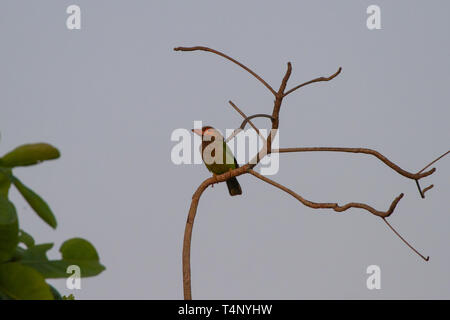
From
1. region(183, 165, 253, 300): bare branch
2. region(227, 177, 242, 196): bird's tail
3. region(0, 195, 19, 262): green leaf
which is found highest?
region(0, 195, 19, 262): green leaf

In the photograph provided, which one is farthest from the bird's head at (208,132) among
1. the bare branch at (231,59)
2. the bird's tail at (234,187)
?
the bare branch at (231,59)

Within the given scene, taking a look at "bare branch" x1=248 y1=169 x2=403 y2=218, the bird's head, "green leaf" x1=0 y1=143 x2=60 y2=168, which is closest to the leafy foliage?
"green leaf" x1=0 y1=143 x2=60 y2=168

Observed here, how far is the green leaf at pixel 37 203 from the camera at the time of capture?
807mm

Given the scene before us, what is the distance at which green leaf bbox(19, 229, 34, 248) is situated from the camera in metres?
0.96

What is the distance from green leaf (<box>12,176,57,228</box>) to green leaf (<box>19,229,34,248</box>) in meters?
0.16

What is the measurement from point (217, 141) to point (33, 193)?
660cm

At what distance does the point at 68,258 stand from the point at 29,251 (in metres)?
0.06

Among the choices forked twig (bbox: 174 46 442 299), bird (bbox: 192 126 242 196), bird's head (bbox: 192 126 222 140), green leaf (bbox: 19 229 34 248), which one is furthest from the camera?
bird's head (bbox: 192 126 222 140)

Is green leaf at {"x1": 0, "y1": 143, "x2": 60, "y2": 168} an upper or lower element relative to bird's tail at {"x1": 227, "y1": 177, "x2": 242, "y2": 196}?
upper

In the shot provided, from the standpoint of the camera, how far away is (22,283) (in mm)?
810

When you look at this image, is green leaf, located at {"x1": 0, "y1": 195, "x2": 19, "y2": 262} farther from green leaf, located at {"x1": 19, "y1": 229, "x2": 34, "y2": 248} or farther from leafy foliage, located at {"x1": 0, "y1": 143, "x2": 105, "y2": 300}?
green leaf, located at {"x1": 19, "y1": 229, "x2": 34, "y2": 248}

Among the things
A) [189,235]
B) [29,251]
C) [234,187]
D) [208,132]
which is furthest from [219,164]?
[29,251]
